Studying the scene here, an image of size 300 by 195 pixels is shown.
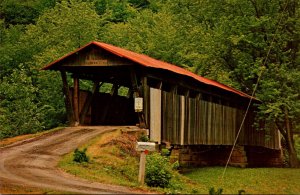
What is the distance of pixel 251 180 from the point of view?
22078mm

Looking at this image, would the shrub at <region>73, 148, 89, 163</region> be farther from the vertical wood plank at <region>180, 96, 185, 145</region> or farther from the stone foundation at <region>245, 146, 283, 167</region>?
the stone foundation at <region>245, 146, 283, 167</region>

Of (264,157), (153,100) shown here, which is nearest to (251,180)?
(153,100)

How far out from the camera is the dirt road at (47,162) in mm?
13484

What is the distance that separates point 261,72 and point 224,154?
726cm

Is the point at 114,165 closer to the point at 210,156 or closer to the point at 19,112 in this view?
the point at 19,112

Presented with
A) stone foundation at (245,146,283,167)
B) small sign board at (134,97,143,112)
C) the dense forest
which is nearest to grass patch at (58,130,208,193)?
small sign board at (134,97,143,112)

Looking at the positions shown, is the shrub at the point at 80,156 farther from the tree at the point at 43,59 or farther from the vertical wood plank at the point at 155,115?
the tree at the point at 43,59

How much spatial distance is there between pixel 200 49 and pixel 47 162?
16.8 metres

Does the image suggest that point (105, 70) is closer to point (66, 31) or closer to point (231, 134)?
point (231, 134)

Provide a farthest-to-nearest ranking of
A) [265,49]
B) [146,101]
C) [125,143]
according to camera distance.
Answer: [265,49]
[146,101]
[125,143]

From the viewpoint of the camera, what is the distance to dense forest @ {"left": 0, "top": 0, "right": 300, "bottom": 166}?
90.1ft

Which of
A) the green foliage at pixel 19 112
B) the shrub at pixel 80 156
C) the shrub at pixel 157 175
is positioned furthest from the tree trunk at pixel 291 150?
the shrub at pixel 80 156

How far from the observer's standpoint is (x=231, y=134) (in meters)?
30.5

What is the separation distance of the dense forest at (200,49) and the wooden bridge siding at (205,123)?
6.11 ft
